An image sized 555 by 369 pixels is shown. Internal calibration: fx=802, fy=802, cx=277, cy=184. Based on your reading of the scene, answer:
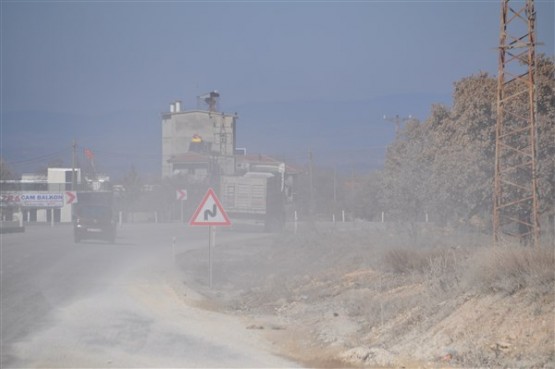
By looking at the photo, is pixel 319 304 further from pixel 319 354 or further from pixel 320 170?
pixel 320 170

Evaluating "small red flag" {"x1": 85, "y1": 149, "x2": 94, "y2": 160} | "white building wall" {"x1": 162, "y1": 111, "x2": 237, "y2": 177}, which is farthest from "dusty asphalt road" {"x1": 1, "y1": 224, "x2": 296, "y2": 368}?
"small red flag" {"x1": 85, "y1": 149, "x2": 94, "y2": 160}

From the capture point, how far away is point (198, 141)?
51125 millimetres

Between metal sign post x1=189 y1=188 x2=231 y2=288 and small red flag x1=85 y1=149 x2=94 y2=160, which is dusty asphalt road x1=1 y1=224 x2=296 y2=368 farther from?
small red flag x1=85 y1=149 x2=94 y2=160

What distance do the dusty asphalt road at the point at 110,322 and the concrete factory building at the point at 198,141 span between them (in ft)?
73.1

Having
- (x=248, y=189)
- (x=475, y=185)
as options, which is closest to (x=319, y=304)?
(x=475, y=185)

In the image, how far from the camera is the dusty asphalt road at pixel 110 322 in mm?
11719

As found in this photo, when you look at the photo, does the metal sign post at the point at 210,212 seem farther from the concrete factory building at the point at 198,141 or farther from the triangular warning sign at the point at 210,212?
the concrete factory building at the point at 198,141

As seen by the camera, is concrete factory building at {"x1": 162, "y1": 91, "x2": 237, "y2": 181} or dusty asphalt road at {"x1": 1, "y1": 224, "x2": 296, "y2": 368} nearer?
dusty asphalt road at {"x1": 1, "y1": 224, "x2": 296, "y2": 368}

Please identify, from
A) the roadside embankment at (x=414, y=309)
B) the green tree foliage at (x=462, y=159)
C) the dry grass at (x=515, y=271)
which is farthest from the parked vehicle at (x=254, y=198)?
→ the dry grass at (x=515, y=271)

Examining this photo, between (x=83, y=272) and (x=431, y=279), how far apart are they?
46.2 feet

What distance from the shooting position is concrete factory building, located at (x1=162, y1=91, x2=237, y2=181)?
50156 millimetres

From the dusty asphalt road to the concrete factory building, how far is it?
877 inches

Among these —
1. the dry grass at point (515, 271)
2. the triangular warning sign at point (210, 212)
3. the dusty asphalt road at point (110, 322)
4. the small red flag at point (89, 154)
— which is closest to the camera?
the dry grass at point (515, 271)

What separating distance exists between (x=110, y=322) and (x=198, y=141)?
36626mm
